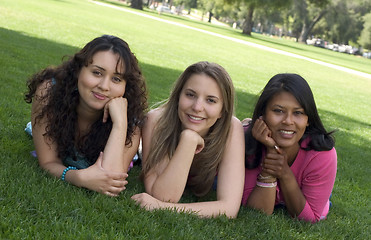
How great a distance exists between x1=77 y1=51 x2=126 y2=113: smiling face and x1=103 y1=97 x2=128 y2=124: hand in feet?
0.14

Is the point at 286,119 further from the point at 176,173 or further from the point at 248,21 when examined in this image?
the point at 248,21

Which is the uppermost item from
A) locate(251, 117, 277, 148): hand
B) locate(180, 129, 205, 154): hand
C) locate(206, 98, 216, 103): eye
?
locate(206, 98, 216, 103): eye

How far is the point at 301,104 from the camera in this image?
11.5 ft

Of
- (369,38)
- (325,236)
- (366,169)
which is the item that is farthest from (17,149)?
(369,38)

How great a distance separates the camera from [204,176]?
380 cm

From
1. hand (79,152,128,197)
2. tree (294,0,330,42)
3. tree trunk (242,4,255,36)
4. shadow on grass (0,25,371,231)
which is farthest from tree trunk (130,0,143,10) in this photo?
hand (79,152,128,197)

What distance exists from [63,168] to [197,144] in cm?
103

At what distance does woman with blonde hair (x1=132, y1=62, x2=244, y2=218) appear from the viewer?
339cm

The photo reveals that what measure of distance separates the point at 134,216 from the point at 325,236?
5.01ft

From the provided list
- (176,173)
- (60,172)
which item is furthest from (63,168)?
(176,173)

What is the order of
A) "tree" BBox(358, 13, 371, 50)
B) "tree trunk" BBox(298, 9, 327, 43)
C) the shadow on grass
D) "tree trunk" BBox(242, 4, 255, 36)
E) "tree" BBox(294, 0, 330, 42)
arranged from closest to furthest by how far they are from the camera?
the shadow on grass → "tree trunk" BBox(242, 4, 255, 36) → "tree" BBox(358, 13, 371, 50) → "tree" BBox(294, 0, 330, 42) → "tree trunk" BBox(298, 9, 327, 43)

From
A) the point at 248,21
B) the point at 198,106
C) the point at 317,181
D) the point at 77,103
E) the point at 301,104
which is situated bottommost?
the point at 317,181

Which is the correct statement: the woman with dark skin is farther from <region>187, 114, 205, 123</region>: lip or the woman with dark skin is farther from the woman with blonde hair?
<region>187, 114, 205, 123</region>: lip

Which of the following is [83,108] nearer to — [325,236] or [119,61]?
[119,61]
